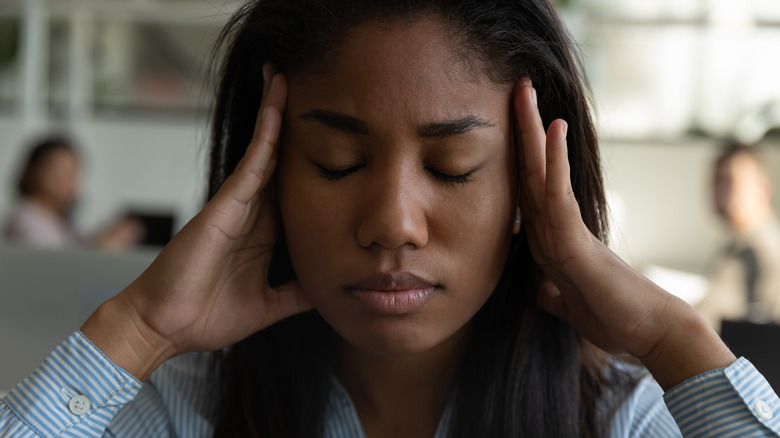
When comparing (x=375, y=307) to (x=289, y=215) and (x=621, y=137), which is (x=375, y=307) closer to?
(x=289, y=215)

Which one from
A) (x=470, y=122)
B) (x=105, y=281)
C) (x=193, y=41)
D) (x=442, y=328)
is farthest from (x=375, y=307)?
(x=193, y=41)

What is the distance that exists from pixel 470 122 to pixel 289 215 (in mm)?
255

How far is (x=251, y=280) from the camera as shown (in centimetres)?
118

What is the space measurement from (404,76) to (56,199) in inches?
150

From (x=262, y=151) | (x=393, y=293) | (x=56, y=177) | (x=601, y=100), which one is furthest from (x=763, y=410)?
(x=601, y=100)

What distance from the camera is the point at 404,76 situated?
0.95 meters

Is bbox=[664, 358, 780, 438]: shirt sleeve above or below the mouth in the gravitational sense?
below

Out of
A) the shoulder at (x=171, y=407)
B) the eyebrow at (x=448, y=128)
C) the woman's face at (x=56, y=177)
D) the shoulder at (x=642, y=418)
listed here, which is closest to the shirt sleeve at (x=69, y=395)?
the shoulder at (x=171, y=407)

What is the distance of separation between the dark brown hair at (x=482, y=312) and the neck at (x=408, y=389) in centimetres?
3

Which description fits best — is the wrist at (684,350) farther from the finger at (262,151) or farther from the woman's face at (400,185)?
the finger at (262,151)

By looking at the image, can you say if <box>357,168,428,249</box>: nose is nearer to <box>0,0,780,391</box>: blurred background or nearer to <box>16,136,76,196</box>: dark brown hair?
<box>0,0,780,391</box>: blurred background

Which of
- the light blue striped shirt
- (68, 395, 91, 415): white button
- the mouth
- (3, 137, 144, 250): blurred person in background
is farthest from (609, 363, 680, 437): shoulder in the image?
(3, 137, 144, 250): blurred person in background

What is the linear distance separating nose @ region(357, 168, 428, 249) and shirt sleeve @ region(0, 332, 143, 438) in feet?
1.28

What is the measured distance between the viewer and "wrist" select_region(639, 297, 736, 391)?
98cm
